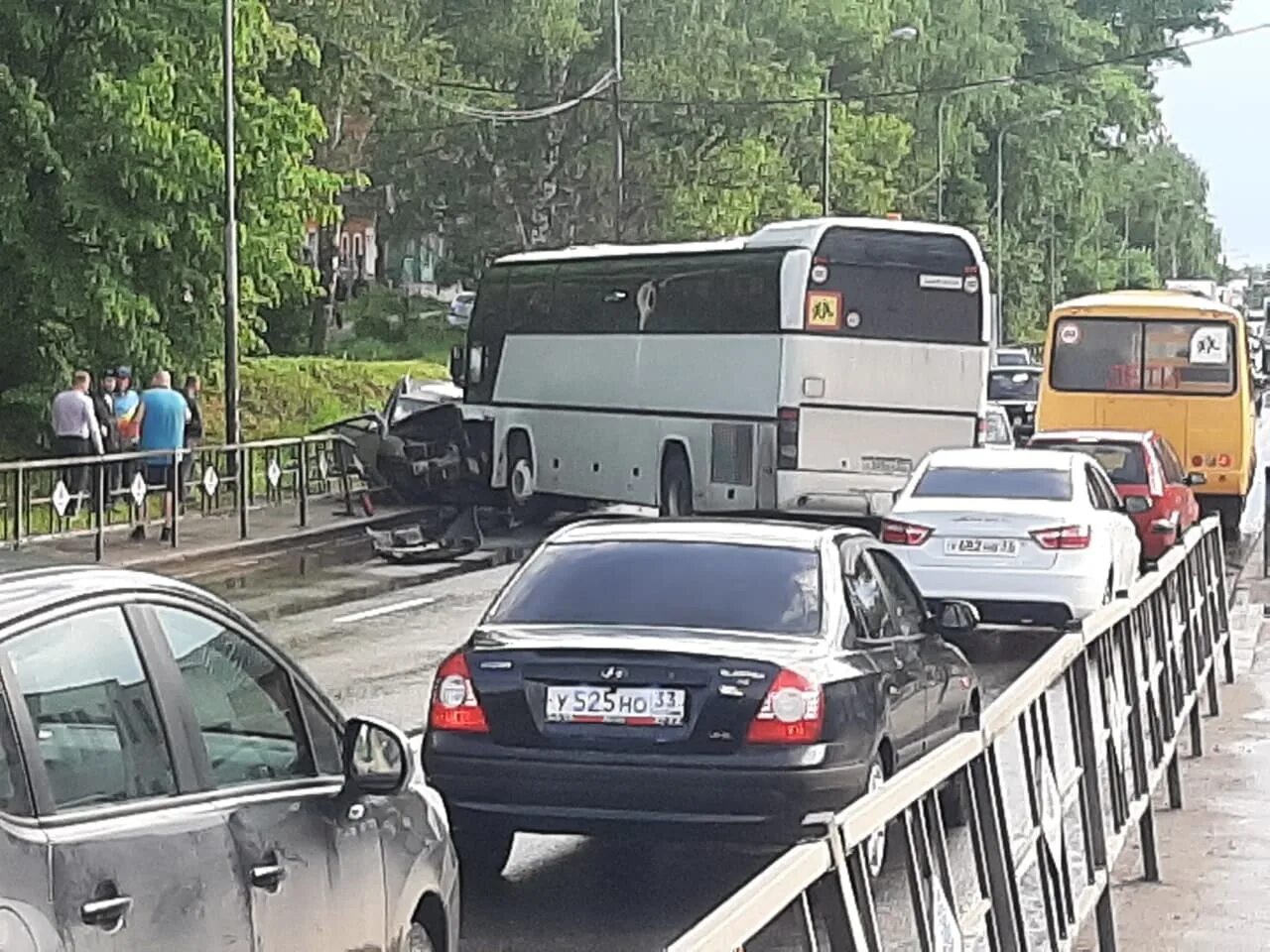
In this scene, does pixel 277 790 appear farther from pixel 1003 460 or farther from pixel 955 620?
pixel 1003 460

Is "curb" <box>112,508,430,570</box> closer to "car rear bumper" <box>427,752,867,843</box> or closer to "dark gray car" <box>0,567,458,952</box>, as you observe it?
"car rear bumper" <box>427,752,867,843</box>

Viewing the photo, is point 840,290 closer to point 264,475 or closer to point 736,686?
point 264,475

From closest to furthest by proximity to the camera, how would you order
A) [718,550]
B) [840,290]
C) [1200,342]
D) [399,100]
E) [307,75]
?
[718,550] < [840,290] < [1200,342] < [307,75] < [399,100]

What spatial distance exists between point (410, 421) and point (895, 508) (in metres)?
15.2

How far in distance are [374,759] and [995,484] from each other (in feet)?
43.8

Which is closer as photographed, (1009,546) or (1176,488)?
(1009,546)

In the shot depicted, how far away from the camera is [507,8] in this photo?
58281mm

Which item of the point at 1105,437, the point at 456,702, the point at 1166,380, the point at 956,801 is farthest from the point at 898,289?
the point at 956,801

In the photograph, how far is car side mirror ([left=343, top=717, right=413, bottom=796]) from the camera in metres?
5.61

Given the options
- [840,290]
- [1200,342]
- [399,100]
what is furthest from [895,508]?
[399,100]

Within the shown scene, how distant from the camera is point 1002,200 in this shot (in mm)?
91375

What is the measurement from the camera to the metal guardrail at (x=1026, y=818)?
4074 mm

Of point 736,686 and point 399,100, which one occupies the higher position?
point 399,100

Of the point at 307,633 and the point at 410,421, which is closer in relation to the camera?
the point at 307,633
